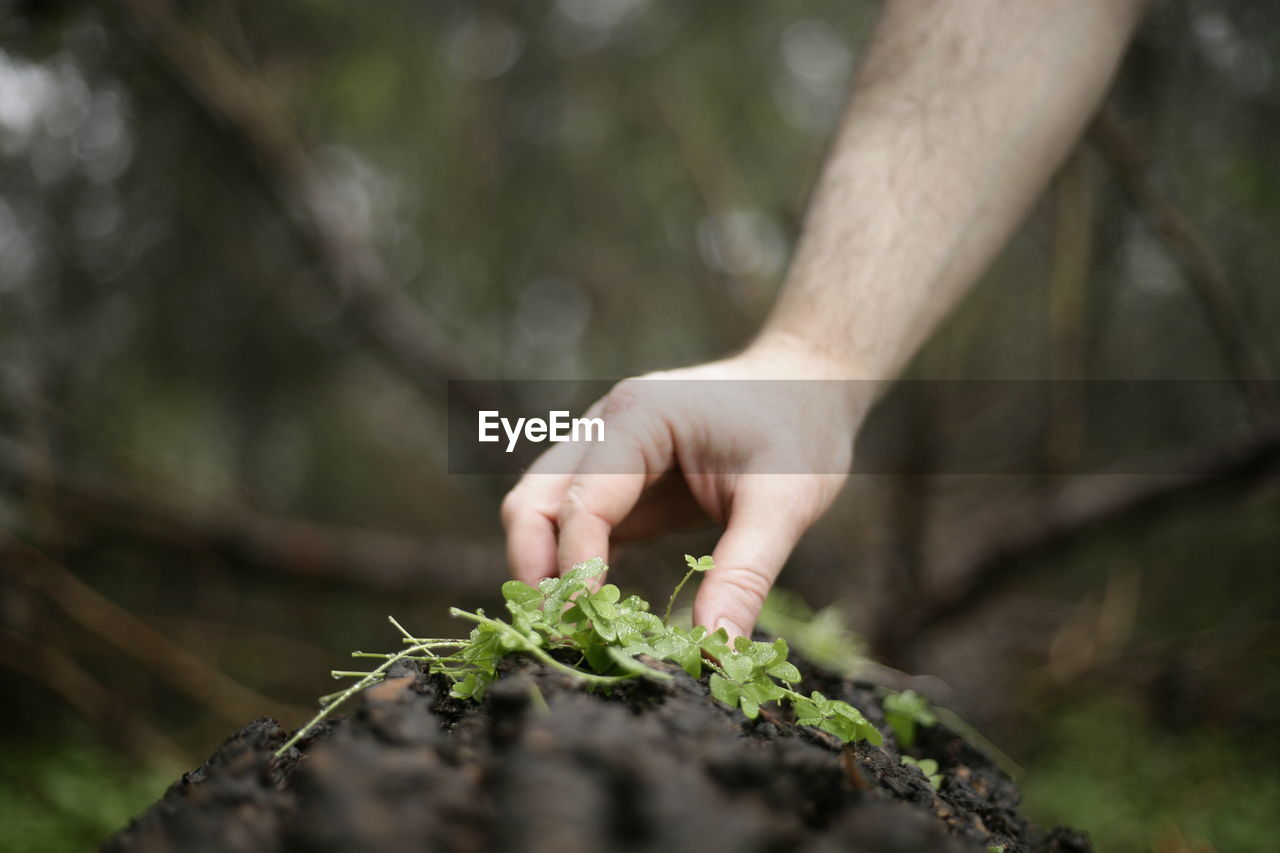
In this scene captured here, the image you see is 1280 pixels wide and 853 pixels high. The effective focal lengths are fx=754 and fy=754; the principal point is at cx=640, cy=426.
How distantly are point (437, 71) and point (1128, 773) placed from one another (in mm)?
4977

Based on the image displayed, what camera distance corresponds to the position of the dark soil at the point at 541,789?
Result: 49 cm

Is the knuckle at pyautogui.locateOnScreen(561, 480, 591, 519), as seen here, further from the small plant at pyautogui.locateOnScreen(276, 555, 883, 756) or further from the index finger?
the small plant at pyautogui.locateOnScreen(276, 555, 883, 756)

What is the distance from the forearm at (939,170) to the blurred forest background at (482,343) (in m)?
0.85

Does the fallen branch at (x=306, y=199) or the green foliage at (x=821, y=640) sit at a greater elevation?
the fallen branch at (x=306, y=199)

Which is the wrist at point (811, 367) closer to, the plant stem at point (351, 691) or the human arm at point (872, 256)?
the human arm at point (872, 256)

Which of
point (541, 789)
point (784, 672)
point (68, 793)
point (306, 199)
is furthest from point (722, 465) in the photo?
point (306, 199)

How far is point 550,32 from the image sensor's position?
4977 millimetres

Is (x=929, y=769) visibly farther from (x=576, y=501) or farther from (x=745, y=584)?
(x=576, y=501)

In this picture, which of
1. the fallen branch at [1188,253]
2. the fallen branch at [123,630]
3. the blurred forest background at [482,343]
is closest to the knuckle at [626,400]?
the blurred forest background at [482,343]

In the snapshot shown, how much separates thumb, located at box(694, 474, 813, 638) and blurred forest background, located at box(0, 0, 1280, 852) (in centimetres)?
70

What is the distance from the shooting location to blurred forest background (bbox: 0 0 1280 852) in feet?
10.0

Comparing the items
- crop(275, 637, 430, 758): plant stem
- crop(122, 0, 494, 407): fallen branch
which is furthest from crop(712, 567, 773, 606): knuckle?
crop(122, 0, 494, 407): fallen branch

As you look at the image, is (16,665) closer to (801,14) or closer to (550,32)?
(550,32)

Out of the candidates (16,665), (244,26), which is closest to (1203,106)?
(244,26)
